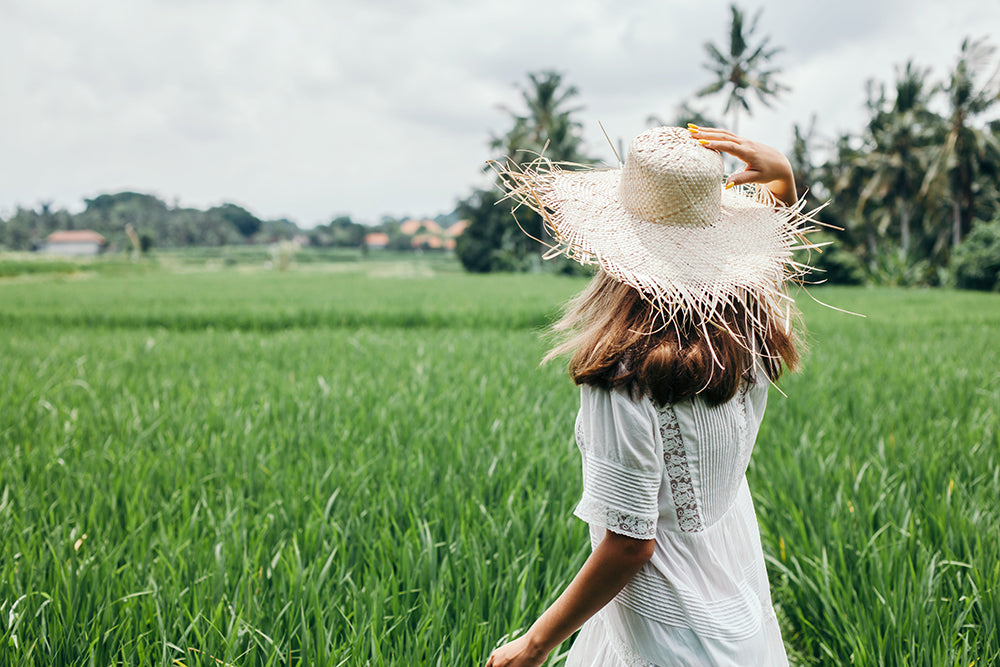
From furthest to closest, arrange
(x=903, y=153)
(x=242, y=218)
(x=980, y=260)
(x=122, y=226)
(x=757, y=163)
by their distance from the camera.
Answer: (x=242, y=218), (x=122, y=226), (x=903, y=153), (x=980, y=260), (x=757, y=163)

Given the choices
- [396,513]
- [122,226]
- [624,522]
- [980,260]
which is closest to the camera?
[624,522]

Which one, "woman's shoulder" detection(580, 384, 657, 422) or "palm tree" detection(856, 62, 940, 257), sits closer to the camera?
"woman's shoulder" detection(580, 384, 657, 422)

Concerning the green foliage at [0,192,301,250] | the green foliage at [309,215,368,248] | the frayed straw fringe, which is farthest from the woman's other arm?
the green foliage at [309,215,368,248]

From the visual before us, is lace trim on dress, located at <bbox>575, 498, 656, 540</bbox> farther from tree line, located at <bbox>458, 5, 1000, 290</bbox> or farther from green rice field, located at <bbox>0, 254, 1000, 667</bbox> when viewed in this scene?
tree line, located at <bbox>458, 5, 1000, 290</bbox>

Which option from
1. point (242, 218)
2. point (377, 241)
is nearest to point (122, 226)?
point (242, 218)

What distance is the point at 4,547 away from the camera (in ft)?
5.14

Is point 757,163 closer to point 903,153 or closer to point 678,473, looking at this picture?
point 678,473

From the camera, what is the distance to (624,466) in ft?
2.39

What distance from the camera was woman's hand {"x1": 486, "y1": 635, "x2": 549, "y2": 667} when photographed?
79cm

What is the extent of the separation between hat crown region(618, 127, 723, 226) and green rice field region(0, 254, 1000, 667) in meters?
0.41

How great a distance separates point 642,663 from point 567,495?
1.14 metres

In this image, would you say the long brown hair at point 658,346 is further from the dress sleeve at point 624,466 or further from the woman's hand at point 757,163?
the woman's hand at point 757,163

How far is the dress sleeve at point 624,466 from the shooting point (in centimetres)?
72

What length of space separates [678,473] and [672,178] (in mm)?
393
